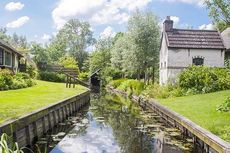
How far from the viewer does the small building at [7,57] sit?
39688 mm

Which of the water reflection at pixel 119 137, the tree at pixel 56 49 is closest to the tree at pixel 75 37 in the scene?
the tree at pixel 56 49

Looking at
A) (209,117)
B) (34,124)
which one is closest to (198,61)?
(209,117)

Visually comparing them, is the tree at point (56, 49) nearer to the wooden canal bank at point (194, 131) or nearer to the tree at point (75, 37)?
the tree at point (75, 37)

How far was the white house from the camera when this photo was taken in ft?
119

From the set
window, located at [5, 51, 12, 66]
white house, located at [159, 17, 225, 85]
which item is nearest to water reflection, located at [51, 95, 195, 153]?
white house, located at [159, 17, 225, 85]

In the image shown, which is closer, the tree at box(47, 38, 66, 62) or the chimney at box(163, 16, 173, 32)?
the chimney at box(163, 16, 173, 32)

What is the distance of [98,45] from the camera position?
297 ft

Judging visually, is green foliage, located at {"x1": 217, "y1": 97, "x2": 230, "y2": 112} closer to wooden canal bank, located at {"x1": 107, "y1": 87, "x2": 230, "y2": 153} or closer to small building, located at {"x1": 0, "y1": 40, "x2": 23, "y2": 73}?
wooden canal bank, located at {"x1": 107, "y1": 87, "x2": 230, "y2": 153}

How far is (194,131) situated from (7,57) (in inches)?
1296

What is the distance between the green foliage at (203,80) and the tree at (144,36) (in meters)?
12.8

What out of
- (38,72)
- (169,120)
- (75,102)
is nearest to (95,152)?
(169,120)

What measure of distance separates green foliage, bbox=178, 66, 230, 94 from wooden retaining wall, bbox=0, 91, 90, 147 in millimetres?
11759

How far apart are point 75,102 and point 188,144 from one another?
47.0 feet

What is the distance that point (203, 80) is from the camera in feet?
95.5
